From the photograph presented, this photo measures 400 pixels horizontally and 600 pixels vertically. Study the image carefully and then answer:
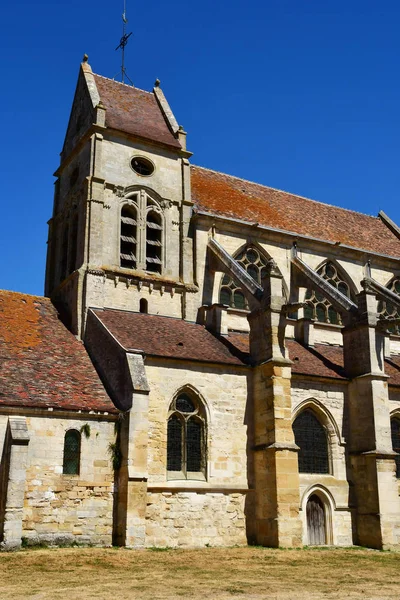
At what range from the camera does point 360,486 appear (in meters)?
22.1

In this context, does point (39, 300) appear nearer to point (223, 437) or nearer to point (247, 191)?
point (223, 437)

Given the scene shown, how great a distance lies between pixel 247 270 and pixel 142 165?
20.0 feet

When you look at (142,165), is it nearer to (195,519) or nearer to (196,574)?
(195,519)

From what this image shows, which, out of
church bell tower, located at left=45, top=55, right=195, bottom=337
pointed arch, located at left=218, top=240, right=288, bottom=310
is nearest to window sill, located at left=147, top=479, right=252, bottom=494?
church bell tower, located at left=45, top=55, right=195, bottom=337

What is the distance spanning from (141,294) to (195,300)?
2.22 m

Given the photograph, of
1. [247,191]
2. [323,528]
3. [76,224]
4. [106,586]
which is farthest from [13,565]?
[247,191]

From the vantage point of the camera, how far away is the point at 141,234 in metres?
25.8

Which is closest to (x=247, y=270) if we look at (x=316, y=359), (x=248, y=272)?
(x=248, y=272)

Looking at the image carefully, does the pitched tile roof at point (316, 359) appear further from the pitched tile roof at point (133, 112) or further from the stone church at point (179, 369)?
the pitched tile roof at point (133, 112)

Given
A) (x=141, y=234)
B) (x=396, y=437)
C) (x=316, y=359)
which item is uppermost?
(x=141, y=234)

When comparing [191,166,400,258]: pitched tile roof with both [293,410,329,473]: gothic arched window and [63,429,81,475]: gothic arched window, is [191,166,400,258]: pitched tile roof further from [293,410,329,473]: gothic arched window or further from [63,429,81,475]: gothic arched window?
[63,429,81,475]: gothic arched window

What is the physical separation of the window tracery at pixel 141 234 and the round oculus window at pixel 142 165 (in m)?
1.06

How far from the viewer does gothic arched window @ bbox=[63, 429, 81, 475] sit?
1838cm

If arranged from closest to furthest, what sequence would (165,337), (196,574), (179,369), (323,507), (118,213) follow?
1. (196,574)
2. (179,369)
3. (323,507)
4. (165,337)
5. (118,213)
